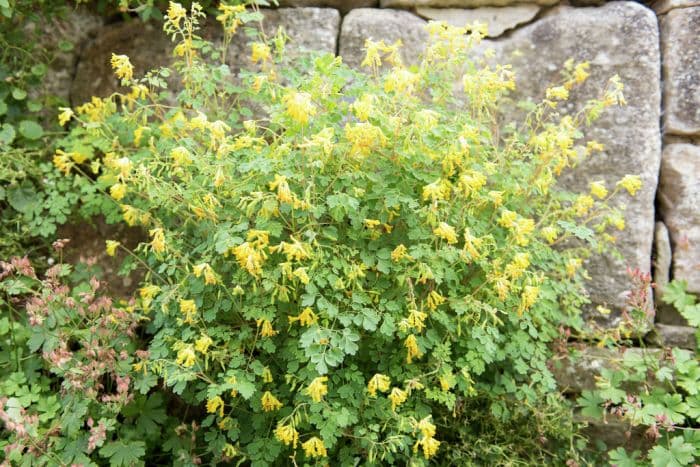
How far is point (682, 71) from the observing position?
291 centimetres

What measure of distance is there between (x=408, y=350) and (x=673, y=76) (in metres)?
2.07

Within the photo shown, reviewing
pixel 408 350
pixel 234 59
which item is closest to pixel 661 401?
pixel 408 350

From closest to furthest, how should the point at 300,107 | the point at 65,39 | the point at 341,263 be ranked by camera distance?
the point at 300,107 < the point at 341,263 < the point at 65,39

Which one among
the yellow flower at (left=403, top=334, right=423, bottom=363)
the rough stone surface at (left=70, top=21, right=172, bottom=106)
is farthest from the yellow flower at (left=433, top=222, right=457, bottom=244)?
the rough stone surface at (left=70, top=21, right=172, bottom=106)

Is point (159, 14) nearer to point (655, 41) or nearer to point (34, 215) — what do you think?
point (34, 215)

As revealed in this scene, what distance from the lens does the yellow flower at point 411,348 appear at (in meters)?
2.01

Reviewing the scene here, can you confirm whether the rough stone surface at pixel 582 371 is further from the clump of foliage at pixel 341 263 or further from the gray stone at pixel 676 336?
the clump of foliage at pixel 341 263

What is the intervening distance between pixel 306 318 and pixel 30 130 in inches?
76.8

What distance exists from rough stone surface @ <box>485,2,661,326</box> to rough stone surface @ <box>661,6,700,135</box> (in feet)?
0.25

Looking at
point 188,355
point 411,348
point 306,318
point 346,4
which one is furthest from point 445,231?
point 346,4

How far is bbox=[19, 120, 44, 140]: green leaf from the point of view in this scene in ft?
9.60

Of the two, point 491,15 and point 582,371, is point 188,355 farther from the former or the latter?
point 491,15

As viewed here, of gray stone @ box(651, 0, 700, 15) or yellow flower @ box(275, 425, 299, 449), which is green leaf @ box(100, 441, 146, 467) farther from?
gray stone @ box(651, 0, 700, 15)

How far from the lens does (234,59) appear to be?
3.09 metres
